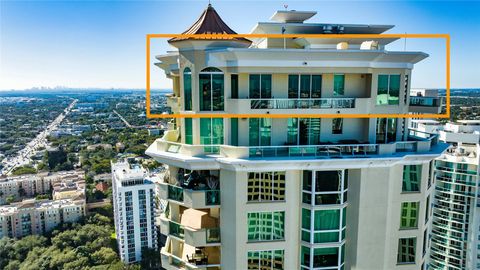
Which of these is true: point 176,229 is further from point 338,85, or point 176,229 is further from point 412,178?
point 412,178

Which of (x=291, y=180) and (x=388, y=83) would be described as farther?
(x=388, y=83)

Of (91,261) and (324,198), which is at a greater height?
(324,198)

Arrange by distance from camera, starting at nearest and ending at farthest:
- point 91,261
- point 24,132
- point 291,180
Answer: point 291,180, point 91,261, point 24,132

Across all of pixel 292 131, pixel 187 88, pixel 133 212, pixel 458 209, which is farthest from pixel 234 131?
pixel 133 212

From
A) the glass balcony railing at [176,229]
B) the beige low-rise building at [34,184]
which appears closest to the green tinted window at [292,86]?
the glass balcony railing at [176,229]

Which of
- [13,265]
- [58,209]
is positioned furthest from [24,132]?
[13,265]

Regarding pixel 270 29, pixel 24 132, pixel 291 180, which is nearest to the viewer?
pixel 291 180

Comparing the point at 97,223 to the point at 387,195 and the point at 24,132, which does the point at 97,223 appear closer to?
the point at 387,195
